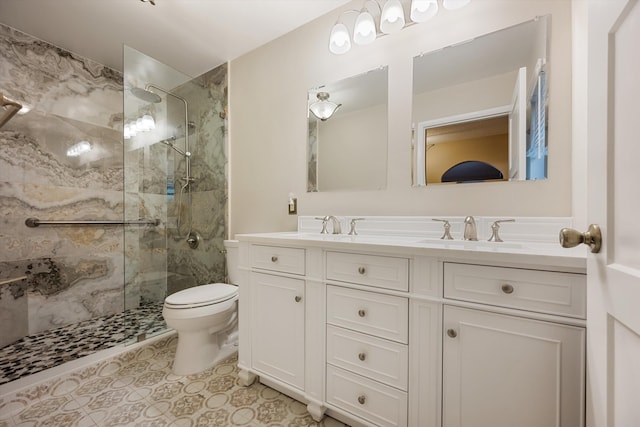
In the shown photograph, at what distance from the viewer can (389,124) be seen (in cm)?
154

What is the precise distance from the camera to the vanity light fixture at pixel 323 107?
5.82ft

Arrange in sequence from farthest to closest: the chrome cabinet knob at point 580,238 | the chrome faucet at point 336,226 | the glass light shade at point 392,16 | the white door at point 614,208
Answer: the chrome faucet at point 336,226 → the glass light shade at point 392,16 → the chrome cabinet knob at point 580,238 → the white door at point 614,208

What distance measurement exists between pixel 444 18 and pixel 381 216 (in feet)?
3.62

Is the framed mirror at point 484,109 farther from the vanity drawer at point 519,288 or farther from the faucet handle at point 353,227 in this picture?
the vanity drawer at point 519,288

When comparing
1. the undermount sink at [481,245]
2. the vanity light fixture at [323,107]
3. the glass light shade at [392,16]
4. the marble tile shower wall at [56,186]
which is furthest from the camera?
the marble tile shower wall at [56,186]

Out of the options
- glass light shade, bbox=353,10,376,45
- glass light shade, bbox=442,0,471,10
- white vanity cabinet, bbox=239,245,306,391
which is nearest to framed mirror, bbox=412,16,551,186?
glass light shade, bbox=442,0,471,10

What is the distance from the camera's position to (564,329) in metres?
0.74

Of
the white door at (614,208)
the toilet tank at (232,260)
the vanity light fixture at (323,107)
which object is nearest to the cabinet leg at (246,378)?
the toilet tank at (232,260)

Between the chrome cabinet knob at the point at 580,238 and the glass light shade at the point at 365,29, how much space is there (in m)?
1.44

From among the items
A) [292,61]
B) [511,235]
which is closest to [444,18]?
[292,61]

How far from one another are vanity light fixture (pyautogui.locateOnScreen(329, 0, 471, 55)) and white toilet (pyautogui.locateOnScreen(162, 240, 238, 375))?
5.71ft

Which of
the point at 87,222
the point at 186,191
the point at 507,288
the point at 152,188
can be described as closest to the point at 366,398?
the point at 507,288

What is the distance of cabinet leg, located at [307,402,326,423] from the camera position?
119 cm

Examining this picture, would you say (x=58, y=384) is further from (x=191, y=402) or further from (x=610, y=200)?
(x=610, y=200)
